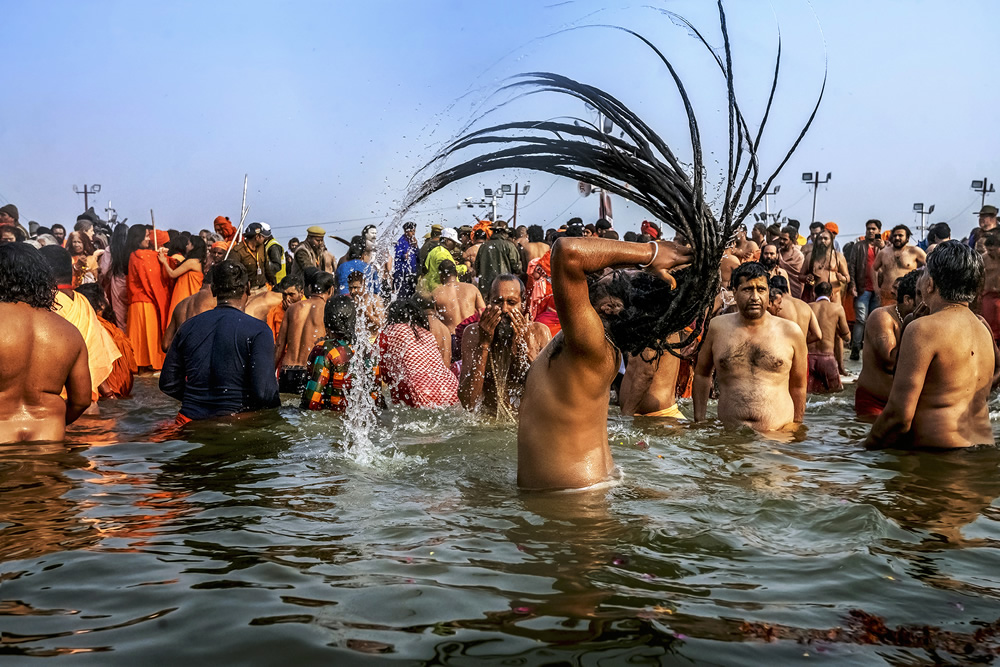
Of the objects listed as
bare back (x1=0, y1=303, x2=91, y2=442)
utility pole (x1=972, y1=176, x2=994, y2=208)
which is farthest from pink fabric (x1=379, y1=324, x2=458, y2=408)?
utility pole (x1=972, y1=176, x2=994, y2=208)

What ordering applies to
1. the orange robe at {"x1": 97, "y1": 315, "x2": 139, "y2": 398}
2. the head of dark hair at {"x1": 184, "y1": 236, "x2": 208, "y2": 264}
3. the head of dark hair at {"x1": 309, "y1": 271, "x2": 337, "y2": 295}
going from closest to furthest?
the head of dark hair at {"x1": 309, "y1": 271, "x2": 337, "y2": 295} < the orange robe at {"x1": 97, "y1": 315, "x2": 139, "y2": 398} < the head of dark hair at {"x1": 184, "y1": 236, "x2": 208, "y2": 264}

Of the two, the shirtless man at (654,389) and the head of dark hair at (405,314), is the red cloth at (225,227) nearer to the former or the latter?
the head of dark hair at (405,314)

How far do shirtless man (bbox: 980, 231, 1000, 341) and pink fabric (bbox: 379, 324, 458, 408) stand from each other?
6.47 metres

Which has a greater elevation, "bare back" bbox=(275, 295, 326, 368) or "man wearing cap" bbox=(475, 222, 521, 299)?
"man wearing cap" bbox=(475, 222, 521, 299)

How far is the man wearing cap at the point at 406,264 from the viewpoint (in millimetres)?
10479

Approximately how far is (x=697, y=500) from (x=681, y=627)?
1.59m

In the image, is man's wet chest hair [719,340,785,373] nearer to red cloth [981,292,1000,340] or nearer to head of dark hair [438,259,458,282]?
head of dark hair [438,259,458,282]

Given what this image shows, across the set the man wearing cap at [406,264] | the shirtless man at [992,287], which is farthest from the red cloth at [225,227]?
the shirtless man at [992,287]

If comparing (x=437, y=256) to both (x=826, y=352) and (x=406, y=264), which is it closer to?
(x=406, y=264)

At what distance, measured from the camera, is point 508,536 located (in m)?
3.86

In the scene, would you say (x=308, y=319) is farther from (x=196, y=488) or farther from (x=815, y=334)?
(x=815, y=334)

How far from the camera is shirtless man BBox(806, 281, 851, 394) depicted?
971cm

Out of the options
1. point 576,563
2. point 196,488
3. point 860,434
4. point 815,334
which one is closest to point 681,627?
point 576,563

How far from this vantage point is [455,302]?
1036 cm
